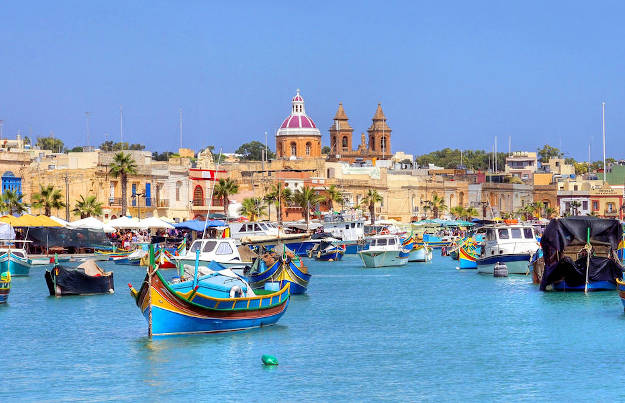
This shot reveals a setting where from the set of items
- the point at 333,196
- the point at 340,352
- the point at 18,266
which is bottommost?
the point at 340,352

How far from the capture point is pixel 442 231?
438 ft

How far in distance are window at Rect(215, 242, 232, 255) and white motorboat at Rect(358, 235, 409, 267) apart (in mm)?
23557

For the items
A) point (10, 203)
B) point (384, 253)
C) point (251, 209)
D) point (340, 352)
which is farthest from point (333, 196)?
point (340, 352)

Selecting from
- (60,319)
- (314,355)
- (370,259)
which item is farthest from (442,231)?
(314,355)

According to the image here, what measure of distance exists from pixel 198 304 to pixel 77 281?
19.4m

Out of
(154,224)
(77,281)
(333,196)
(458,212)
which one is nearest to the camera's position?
(77,281)

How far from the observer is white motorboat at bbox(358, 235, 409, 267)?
81.4 metres

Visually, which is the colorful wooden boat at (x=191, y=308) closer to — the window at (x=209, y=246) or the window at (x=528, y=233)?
the window at (x=209, y=246)

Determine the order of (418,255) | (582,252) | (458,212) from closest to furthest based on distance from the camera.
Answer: (582,252), (418,255), (458,212)

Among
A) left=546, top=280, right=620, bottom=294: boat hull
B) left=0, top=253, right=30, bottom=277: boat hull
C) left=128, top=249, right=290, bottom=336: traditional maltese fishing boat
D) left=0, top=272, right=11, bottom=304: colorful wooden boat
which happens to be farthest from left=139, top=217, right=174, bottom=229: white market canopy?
left=128, top=249, right=290, bottom=336: traditional maltese fishing boat

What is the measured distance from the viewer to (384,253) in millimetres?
81500

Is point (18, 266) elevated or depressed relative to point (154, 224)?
depressed

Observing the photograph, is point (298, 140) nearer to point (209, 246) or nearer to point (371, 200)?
point (371, 200)

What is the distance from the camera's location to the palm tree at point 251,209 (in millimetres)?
118875
